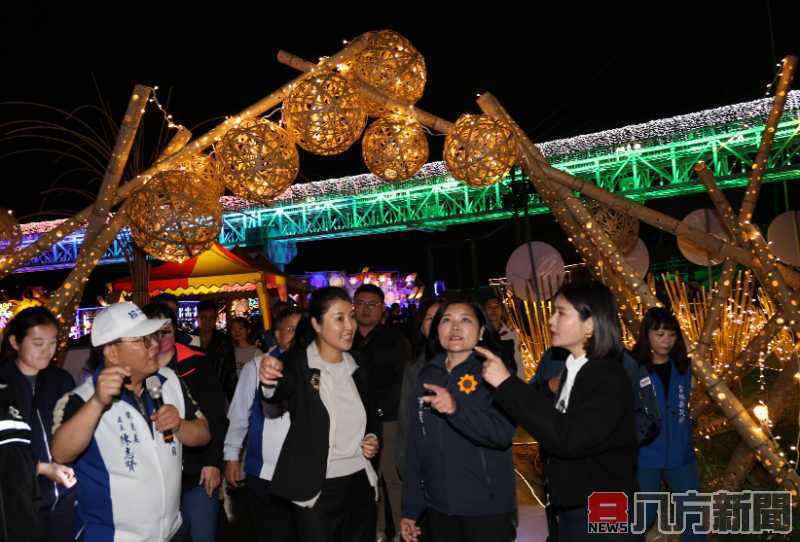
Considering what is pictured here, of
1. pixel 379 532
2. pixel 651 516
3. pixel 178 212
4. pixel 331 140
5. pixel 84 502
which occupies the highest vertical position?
pixel 331 140

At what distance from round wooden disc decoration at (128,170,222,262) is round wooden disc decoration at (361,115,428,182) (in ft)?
4.50

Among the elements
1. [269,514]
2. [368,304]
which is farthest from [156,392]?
[368,304]

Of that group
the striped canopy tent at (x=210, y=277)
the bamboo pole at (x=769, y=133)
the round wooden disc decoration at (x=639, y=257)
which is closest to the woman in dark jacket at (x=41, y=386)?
the bamboo pole at (x=769, y=133)

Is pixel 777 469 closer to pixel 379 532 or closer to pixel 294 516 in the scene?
pixel 379 532

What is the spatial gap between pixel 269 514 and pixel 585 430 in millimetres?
2209

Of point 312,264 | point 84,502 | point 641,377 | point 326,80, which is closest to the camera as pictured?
point 84,502

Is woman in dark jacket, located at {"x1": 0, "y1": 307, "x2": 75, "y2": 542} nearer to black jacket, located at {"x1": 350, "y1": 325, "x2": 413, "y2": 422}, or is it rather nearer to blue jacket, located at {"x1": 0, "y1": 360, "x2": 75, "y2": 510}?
blue jacket, located at {"x1": 0, "y1": 360, "x2": 75, "y2": 510}

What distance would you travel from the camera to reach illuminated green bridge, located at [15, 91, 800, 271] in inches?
1081

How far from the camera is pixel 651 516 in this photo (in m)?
4.30

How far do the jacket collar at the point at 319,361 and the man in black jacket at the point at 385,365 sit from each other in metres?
1.07

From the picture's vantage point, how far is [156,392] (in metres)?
3.26

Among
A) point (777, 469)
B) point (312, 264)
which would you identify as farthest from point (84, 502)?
point (312, 264)

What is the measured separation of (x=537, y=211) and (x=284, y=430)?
1174 inches

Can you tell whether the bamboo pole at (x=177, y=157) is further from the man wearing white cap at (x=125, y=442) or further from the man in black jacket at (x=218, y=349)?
the man wearing white cap at (x=125, y=442)
